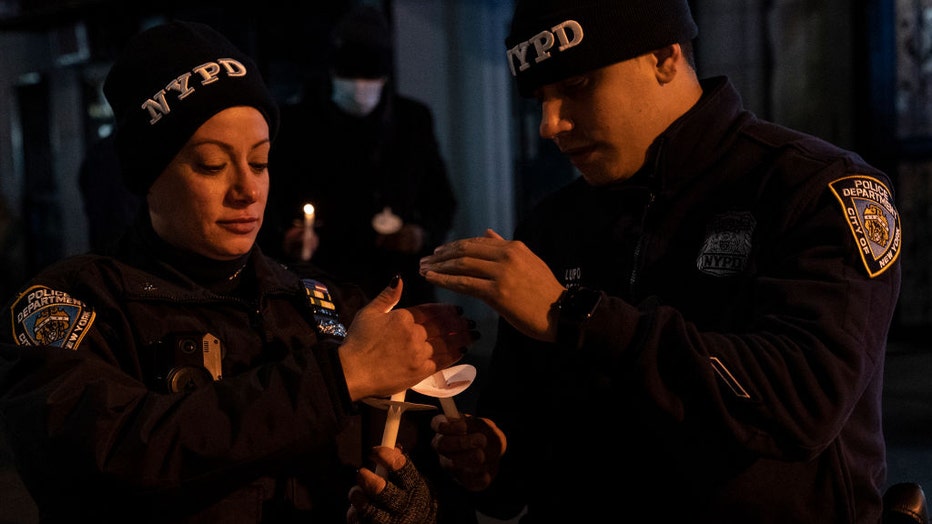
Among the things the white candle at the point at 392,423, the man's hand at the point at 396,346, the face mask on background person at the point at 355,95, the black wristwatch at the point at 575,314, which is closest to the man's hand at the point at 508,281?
the black wristwatch at the point at 575,314

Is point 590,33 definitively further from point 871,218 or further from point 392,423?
point 392,423

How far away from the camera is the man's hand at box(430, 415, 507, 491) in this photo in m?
2.30

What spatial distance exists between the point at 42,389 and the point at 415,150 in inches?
135

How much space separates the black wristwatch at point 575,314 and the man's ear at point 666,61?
669 mm

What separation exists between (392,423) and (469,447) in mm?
310

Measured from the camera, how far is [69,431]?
6.09ft

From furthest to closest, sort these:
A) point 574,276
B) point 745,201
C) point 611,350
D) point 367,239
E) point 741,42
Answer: point 741,42, point 367,239, point 574,276, point 745,201, point 611,350

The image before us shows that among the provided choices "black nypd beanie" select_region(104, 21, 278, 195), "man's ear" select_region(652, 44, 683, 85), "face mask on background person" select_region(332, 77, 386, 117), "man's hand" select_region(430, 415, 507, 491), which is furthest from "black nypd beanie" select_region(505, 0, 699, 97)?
"face mask on background person" select_region(332, 77, 386, 117)

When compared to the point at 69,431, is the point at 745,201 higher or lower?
higher

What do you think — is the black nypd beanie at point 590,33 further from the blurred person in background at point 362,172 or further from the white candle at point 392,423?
the blurred person in background at point 362,172

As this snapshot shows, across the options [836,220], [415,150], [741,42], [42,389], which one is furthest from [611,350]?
[741,42]

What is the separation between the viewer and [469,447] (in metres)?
2.31

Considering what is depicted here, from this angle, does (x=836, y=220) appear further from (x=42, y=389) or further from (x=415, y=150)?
(x=415, y=150)

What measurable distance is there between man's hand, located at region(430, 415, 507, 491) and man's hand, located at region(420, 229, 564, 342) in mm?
544
